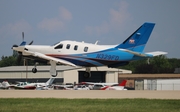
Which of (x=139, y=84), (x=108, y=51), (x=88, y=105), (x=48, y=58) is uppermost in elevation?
(x=108, y=51)

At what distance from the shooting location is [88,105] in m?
37.6

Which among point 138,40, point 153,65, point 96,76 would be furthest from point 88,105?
point 153,65

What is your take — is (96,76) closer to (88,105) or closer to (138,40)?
(138,40)

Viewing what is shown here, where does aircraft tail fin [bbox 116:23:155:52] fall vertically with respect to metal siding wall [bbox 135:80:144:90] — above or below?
above

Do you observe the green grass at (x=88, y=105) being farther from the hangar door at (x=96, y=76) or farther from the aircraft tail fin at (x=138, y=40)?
the hangar door at (x=96, y=76)

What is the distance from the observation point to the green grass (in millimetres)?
34688

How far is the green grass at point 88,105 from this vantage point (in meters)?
34.7

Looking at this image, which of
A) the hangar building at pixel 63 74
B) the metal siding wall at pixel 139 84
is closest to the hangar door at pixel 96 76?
the hangar building at pixel 63 74

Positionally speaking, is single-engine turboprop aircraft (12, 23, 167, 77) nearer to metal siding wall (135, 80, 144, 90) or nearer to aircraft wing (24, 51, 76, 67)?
aircraft wing (24, 51, 76, 67)

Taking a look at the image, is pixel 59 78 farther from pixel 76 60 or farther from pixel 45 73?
pixel 76 60

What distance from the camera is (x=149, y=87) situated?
315 ft

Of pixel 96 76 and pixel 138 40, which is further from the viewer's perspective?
pixel 96 76

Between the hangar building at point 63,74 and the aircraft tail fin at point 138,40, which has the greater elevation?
the aircraft tail fin at point 138,40

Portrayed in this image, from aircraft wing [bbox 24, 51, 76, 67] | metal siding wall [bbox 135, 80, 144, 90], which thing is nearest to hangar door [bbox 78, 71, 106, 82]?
metal siding wall [bbox 135, 80, 144, 90]
